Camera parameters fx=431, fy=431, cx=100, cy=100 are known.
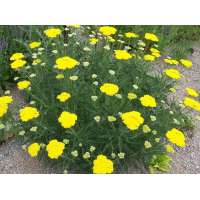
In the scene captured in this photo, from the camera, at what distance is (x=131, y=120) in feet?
10.4

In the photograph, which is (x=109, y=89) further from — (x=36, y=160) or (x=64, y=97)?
(x=36, y=160)

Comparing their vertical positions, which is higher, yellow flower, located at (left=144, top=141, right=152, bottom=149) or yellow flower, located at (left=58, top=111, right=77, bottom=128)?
yellow flower, located at (left=58, top=111, right=77, bottom=128)

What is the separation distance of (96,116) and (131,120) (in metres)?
0.31

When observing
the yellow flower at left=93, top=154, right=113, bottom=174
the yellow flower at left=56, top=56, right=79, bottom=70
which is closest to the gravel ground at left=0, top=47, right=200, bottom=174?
the yellow flower at left=93, top=154, right=113, bottom=174

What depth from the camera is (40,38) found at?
4.70 m

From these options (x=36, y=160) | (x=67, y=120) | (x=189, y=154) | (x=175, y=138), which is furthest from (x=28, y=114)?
(x=189, y=154)

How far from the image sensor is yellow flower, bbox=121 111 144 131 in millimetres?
3129

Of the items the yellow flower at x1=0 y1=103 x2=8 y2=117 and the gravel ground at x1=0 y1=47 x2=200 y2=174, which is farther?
the gravel ground at x1=0 y1=47 x2=200 y2=174

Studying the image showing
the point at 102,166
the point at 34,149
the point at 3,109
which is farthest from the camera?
the point at 3,109

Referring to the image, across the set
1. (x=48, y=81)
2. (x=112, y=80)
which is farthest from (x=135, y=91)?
(x=48, y=81)

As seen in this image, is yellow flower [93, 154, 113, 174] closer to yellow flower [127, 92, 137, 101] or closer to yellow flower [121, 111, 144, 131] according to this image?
yellow flower [121, 111, 144, 131]
